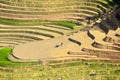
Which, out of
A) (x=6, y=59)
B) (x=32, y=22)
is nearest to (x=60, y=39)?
(x=32, y=22)

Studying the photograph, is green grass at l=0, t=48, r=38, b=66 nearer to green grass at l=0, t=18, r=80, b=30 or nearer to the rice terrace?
the rice terrace

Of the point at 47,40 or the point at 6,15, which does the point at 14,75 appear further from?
the point at 6,15

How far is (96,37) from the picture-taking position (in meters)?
38.8

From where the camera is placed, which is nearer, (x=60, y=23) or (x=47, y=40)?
(x=47, y=40)

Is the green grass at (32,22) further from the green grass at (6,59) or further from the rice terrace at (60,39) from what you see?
the green grass at (6,59)

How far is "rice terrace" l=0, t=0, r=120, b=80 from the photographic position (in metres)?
34.1

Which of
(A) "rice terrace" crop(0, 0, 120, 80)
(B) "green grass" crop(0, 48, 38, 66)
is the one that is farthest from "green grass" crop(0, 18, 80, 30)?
(B) "green grass" crop(0, 48, 38, 66)

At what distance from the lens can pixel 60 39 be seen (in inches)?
1672

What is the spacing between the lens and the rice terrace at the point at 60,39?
34.1 metres

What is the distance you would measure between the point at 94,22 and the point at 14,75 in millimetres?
17928

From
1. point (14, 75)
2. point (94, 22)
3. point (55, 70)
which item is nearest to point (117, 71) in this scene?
point (55, 70)

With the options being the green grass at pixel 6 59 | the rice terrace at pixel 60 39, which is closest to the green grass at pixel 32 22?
the rice terrace at pixel 60 39

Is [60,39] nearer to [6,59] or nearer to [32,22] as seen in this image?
[32,22]

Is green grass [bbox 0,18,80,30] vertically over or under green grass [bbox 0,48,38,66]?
over
